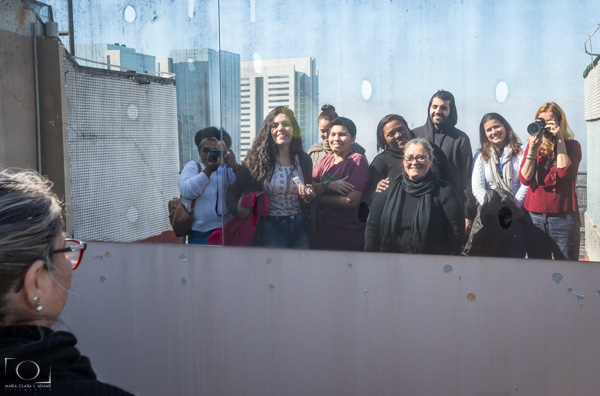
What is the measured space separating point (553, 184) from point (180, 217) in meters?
2.23

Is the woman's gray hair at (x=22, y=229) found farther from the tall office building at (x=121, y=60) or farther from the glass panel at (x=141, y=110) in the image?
the tall office building at (x=121, y=60)

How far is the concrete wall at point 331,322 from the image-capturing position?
2943 mm

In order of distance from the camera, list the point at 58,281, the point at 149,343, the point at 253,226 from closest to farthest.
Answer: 1. the point at 58,281
2. the point at 253,226
3. the point at 149,343


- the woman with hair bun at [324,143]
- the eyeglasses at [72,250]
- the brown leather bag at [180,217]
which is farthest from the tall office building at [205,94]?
the eyeglasses at [72,250]

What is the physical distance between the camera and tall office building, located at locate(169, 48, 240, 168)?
138 inches

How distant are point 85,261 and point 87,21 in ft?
5.30

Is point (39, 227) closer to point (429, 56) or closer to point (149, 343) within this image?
point (429, 56)

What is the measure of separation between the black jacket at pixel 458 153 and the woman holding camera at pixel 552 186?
0.27m

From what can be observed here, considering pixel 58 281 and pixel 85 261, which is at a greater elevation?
pixel 58 281

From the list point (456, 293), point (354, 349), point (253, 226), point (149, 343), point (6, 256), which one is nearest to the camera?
point (6, 256)

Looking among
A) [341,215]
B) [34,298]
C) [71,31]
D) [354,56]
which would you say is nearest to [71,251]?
[34,298]

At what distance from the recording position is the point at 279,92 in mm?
3379

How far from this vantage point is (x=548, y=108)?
2.88 metres

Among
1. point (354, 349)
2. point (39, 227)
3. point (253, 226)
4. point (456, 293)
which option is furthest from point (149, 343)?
point (39, 227)
